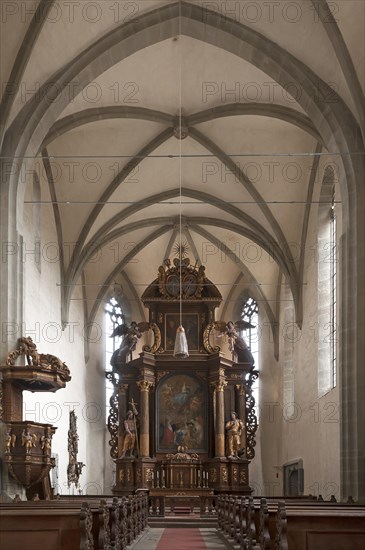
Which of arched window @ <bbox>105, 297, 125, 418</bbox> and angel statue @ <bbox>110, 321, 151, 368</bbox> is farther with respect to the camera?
arched window @ <bbox>105, 297, 125, 418</bbox>

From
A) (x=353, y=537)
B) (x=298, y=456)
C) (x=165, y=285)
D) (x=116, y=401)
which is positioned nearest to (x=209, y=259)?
(x=165, y=285)

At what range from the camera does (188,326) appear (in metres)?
32.4

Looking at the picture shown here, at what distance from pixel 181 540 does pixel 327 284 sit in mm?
10934

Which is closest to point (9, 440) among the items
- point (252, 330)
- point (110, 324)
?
point (110, 324)

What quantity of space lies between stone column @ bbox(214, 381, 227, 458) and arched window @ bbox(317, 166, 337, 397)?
6005 mm

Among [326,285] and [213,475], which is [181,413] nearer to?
[213,475]

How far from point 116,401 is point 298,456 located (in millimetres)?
6620

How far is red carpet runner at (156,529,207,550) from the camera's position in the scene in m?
14.3

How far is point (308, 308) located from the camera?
27938mm

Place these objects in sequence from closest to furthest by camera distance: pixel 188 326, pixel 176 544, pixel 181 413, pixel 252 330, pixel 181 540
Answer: pixel 176 544 → pixel 181 540 → pixel 181 413 → pixel 188 326 → pixel 252 330

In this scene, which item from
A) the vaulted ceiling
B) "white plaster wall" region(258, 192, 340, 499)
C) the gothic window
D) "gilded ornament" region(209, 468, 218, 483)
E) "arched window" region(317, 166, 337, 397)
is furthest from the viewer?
the gothic window

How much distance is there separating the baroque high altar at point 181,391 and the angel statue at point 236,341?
0.11 ft

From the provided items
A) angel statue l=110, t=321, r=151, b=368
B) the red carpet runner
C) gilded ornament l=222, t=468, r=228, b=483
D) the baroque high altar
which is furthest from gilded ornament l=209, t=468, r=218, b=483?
the red carpet runner

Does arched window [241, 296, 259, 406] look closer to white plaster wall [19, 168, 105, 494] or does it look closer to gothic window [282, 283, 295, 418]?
gothic window [282, 283, 295, 418]
